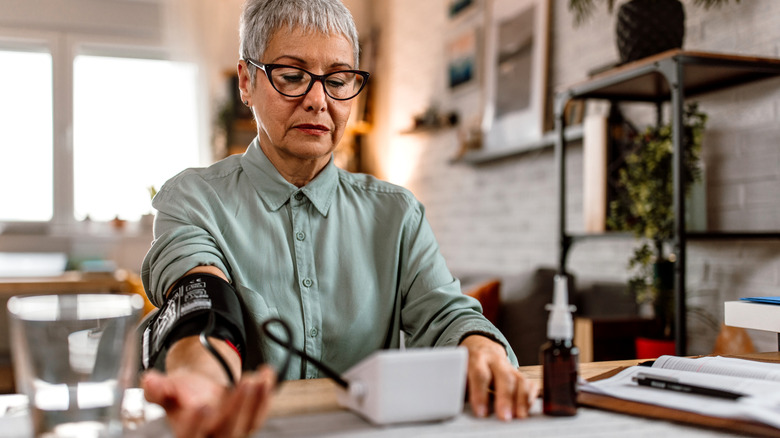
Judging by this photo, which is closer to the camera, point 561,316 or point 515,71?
point 561,316

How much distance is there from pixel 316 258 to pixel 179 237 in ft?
0.90

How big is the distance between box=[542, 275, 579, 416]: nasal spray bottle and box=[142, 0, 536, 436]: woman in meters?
0.31

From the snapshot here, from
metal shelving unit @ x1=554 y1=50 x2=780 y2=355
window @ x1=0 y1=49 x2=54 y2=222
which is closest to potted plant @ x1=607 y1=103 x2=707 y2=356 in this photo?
metal shelving unit @ x1=554 y1=50 x2=780 y2=355

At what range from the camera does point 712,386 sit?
83 centimetres

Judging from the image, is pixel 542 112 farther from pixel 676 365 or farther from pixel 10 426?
pixel 10 426

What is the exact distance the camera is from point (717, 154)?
2176mm

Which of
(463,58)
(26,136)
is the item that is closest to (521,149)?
(463,58)

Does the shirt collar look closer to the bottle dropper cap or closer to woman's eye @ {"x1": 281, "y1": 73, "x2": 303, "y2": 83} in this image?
woman's eye @ {"x1": 281, "y1": 73, "x2": 303, "y2": 83}

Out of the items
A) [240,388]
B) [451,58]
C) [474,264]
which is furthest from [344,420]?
[451,58]

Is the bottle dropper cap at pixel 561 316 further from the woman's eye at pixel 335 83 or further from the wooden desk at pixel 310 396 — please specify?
the woman's eye at pixel 335 83

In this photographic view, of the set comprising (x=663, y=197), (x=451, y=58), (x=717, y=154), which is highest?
(x=451, y=58)

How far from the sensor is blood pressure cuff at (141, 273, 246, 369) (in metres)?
0.85

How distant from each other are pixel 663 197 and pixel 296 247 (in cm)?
131

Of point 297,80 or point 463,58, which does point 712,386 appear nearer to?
point 297,80
